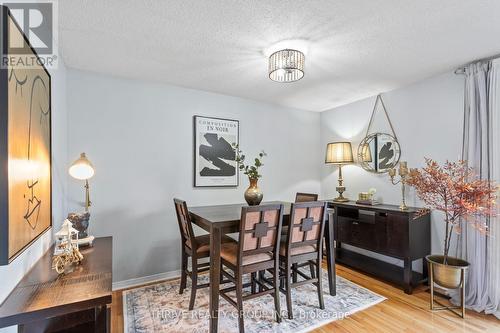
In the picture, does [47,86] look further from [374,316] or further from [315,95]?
[374,316]

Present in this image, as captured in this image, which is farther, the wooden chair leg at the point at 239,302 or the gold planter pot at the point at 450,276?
the gold planter pot at the point at 450,276

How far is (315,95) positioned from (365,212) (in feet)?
5.72

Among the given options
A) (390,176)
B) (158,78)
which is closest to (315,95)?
(390,176)

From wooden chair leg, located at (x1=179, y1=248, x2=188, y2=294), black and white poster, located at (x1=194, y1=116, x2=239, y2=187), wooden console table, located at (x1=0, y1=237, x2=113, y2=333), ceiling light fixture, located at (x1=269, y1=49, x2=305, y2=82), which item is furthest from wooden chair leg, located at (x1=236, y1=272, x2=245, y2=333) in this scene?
ceiling light fixture, located at (x1=269, y1=49, x2=305, y2=82)


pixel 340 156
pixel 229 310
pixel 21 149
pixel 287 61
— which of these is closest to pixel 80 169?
pixel 21 149

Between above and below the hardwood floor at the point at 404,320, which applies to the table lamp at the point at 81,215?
above

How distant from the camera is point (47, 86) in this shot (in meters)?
1.79

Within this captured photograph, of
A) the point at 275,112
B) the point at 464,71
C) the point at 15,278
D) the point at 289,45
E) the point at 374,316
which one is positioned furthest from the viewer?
the point at 275,112

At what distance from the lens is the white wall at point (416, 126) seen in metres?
2.80

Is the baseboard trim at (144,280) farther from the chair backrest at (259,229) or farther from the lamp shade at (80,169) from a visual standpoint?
the chair backrest at (259,229)

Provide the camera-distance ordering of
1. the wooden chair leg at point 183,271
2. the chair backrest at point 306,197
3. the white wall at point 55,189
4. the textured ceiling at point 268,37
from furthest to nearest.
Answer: the chair backrest at point 306,197, the wooden chair leg at point 183,271, the textured ceiling at point 268,37, the white wall at point 55,189

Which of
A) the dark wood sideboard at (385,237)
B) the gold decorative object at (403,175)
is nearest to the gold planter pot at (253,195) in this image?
the dark wood sideboard at (385,237)

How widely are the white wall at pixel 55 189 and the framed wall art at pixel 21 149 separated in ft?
0.31

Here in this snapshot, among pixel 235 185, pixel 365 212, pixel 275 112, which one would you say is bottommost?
pixel 365 212
